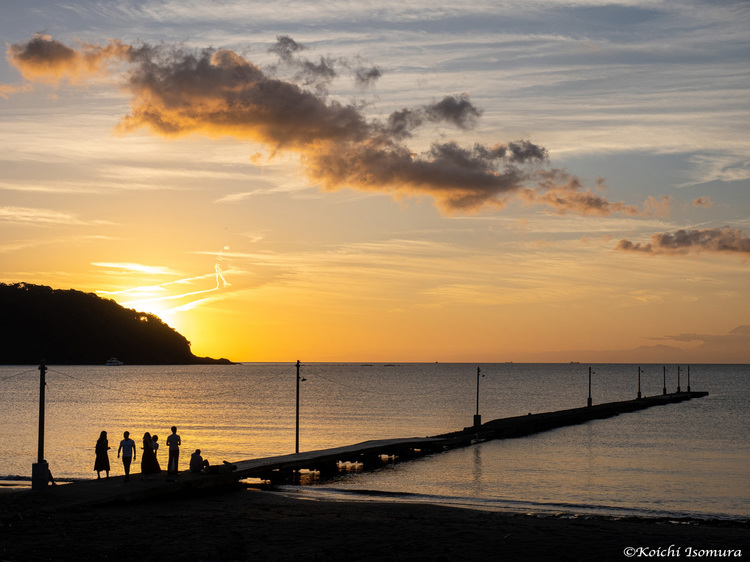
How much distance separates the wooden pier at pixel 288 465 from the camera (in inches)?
1097

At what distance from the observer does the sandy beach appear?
2162 centimetres

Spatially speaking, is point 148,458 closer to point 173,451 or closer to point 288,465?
point 173,451

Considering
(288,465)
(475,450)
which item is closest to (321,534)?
(288,465)

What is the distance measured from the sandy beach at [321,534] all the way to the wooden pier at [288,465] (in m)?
0.55

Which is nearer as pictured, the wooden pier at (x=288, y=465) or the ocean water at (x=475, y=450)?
the wooden pier at (x=288, y=465)

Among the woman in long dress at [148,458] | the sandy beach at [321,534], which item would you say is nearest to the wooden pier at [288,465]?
the woman in long dress at [148,458]

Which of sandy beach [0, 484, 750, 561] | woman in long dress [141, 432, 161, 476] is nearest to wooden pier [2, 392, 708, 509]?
woman in long dress [141, 432, 161, 476]

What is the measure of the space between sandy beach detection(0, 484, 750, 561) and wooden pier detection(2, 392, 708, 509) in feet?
1.79

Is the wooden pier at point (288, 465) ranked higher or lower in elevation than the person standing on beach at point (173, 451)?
lower

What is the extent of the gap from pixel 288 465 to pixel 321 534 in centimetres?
1789

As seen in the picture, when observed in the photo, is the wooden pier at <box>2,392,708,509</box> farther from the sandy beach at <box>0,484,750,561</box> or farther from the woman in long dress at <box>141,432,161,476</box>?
the sandy beach at <box>0,484,750,561</box>

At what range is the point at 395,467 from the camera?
5188cm

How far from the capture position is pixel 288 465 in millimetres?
42312

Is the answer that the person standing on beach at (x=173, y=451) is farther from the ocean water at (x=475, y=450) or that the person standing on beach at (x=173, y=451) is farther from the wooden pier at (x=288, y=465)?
the ocean water at (x=475, y=450)
